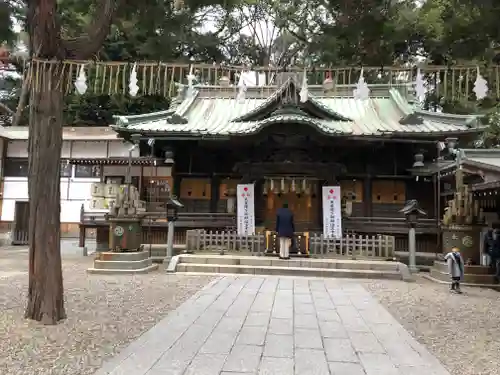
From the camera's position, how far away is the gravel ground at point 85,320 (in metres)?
4.74

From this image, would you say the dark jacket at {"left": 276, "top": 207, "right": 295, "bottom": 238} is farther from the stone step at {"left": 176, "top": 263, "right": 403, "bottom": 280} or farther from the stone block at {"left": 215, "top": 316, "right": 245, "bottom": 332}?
the stone block at {"left": 215, "top": 316, "right": 245, "bottom": 332}

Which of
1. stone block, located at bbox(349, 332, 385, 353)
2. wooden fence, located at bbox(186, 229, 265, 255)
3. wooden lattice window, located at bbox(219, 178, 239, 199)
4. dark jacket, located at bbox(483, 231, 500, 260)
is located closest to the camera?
stone block, located at bbox(349, 332, 385, 353)

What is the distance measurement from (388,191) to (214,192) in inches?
275

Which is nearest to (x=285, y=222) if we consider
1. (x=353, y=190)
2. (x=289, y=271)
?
(x=289, y=271)

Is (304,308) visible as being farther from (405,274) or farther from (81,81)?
(81,81)

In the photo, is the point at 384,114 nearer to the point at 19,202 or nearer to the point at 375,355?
the point at 375,355

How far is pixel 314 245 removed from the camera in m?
14.1

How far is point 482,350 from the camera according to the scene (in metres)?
5.52

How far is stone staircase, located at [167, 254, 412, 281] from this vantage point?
12.2m

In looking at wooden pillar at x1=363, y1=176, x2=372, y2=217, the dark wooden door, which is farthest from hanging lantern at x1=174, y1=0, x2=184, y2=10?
the dark wooden door

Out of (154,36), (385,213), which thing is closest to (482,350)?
(154,36)

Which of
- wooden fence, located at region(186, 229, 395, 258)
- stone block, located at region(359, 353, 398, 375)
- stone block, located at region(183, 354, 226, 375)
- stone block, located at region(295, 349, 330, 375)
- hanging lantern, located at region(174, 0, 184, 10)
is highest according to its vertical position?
hanging lantern, located at region(174, 0, 184, 10)

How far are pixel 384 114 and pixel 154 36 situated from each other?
1271 centimetres

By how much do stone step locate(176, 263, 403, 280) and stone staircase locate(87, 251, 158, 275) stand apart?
1.14 metres
